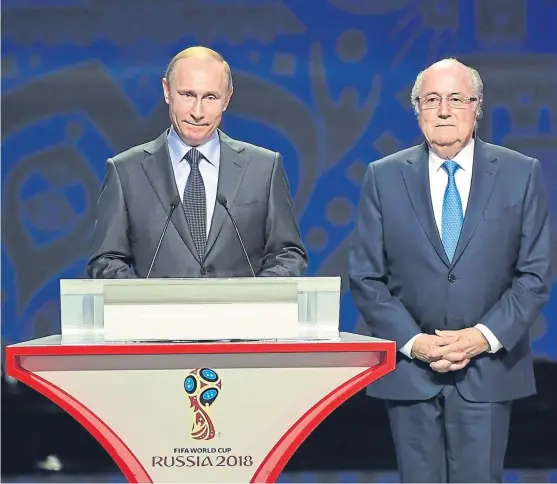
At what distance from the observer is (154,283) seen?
2455mm

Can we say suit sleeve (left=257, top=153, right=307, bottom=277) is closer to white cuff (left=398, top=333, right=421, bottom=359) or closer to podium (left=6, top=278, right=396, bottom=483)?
white cuff (left=398, top=333, right=421, bottom=359)

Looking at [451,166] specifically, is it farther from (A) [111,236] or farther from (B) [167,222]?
(A) [111,236]

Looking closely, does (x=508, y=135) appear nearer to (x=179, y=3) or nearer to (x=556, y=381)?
(x=556, y=381)

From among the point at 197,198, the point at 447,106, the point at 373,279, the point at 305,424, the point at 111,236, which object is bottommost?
the point at 305,424

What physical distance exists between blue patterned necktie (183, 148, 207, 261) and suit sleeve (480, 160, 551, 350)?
2.82 ft

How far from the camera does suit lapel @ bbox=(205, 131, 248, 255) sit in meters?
3.19

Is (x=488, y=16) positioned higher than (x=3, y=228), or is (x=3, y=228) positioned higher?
(x=488, y=16)

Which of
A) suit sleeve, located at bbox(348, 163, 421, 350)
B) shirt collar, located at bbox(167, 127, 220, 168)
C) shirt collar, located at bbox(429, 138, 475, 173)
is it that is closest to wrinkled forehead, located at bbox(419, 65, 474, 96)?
shirt collar, located at bbox(429, 138, 475, 173)

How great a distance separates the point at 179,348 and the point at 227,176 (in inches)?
39.1

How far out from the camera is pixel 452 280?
309 centimetres

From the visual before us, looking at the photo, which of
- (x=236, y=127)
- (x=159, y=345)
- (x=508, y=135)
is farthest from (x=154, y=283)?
(x=508, y=135)

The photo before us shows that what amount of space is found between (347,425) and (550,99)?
154cm

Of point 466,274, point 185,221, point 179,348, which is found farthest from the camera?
point 185,221

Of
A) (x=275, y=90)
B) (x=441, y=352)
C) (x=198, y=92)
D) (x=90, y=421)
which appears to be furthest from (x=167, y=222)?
(x=275, y=90)
